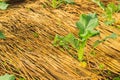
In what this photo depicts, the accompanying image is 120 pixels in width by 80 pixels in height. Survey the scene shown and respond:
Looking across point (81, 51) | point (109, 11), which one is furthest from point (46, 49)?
point (109, 11)

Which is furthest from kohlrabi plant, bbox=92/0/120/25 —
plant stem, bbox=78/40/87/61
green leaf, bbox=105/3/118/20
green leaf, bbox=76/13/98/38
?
plant stem, bbox=78/40/87/61

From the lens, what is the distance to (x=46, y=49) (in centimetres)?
214

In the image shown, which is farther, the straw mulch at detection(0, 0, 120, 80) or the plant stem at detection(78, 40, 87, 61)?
the plant stem at detection(78, 40, 87, 61)

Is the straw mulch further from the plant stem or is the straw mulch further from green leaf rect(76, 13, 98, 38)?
green leaf rect(76, 13, 98, 38)

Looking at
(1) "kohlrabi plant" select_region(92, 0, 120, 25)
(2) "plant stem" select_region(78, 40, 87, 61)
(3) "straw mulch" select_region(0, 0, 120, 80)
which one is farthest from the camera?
(1) "kohlrabi plant" select_region(92, 0, 120, 25)

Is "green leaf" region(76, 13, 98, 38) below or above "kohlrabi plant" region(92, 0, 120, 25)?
above

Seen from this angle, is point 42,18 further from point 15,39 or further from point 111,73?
point 111,73

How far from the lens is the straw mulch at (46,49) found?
6.29 ft

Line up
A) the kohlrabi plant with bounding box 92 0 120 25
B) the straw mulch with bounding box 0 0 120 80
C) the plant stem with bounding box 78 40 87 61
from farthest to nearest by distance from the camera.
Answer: the kohlrabi plant with bounding box 92 0 120 25 < the plant stem with bounding box 78 40 87 61 < the straw mulch with bounding box 0 0 120 80

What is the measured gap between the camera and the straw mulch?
1.92 metres

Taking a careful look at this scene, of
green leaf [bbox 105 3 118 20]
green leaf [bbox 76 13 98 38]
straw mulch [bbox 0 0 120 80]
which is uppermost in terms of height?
green leaf [bbox 76 13 98 38]

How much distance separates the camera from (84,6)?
2.80 metres

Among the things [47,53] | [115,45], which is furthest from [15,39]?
[115,45]

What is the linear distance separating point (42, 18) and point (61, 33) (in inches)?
12.8
